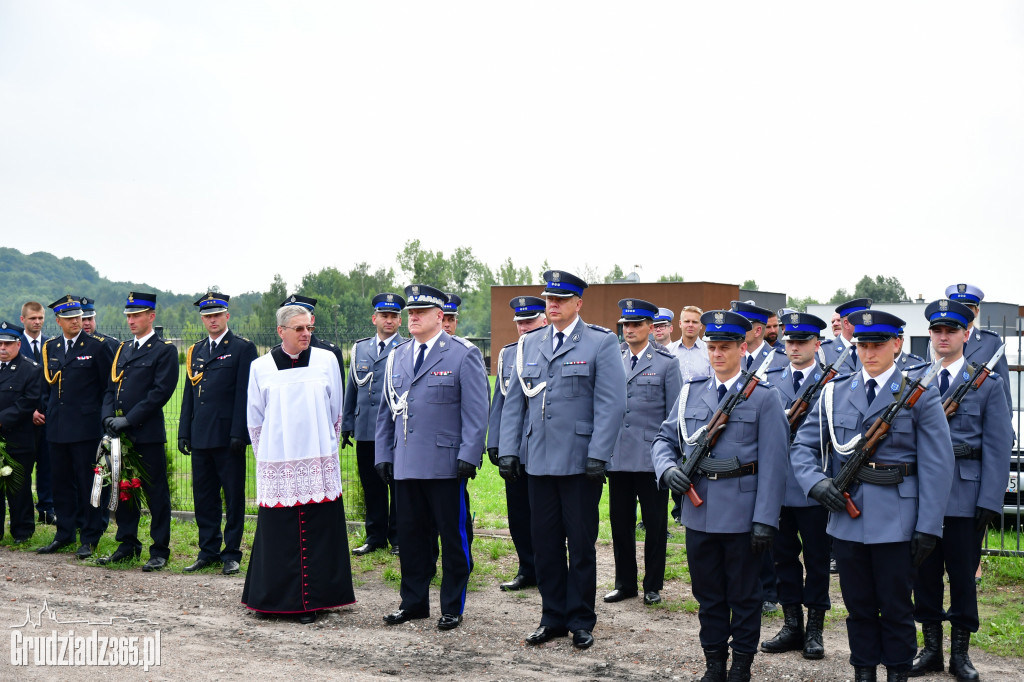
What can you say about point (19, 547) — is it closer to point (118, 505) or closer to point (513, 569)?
point (118, 505)

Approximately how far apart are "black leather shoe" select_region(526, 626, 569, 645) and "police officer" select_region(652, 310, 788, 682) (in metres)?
1.36

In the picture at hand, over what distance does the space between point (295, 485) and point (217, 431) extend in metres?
1.72

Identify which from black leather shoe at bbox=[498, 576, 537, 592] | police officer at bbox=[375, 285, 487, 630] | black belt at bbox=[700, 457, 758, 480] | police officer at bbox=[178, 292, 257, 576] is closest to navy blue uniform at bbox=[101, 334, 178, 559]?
police officer at bbox=[178, 292, 257, 576]

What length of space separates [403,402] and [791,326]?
2.88 m

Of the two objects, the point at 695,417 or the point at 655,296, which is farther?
the point at 655,296

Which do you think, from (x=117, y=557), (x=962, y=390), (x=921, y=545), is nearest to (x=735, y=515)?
(x=921, y=545)

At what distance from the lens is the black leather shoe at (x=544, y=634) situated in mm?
6215

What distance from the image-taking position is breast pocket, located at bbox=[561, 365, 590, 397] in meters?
6.30

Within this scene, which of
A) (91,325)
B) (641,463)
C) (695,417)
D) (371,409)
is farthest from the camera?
(91,325)

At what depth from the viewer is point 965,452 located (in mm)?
5617

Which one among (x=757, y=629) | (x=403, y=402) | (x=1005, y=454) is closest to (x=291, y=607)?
(x=403, y=402)

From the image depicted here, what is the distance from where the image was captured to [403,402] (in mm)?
6879

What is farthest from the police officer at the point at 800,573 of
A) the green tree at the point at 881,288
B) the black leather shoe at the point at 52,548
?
the green tree at the point at 881,288

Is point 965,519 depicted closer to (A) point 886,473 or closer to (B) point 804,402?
(A) point 886,473
